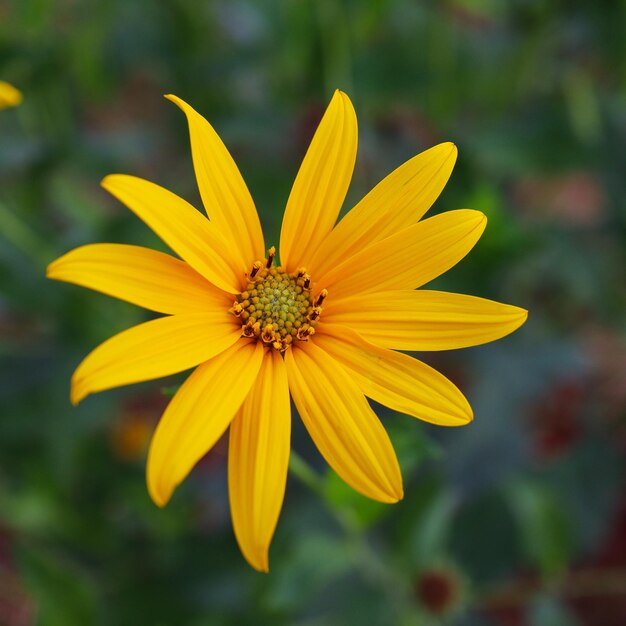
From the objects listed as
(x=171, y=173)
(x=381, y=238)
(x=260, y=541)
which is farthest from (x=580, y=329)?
(x=260, y=541)

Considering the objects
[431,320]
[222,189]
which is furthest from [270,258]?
[431,320]

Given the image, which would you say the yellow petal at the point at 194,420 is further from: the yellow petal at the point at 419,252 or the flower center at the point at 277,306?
the yellow petal at the point at 419,252

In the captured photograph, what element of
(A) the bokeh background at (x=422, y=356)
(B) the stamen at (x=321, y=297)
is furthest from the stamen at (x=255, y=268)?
(A) the bokeh background at (x=422, y=356)

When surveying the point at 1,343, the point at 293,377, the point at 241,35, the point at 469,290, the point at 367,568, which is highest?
the point at 241,35

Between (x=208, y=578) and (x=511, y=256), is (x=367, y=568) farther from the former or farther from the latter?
(x=511, y=256)

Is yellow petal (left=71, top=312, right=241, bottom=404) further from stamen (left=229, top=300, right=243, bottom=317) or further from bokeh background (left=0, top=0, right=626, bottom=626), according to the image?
bokeh background (left=0, top=0, right=626, bottom=626)

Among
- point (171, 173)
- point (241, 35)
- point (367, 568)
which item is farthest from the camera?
point (241, 35)
